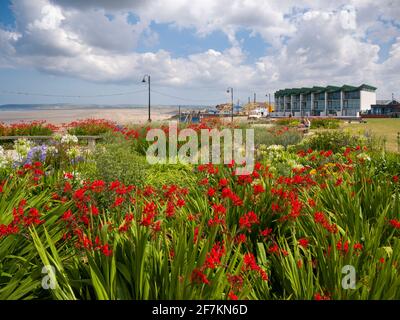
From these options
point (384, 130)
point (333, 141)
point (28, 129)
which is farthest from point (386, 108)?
point (28, 129)

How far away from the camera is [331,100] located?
110 meters

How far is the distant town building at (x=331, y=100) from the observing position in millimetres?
104875

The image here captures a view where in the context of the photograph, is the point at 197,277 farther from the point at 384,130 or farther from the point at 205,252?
the point at 384,130

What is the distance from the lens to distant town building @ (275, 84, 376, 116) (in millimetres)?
104875

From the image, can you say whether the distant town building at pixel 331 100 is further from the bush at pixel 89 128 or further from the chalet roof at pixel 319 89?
the bush at pixel 89 128

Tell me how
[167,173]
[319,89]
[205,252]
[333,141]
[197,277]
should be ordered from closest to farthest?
1. [197,277]
2. [205,252]
3. [167,173]
4. [333,141]
5. [319,89]

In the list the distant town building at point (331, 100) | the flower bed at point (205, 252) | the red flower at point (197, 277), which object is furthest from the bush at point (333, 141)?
the distant town building at point (331, 100)

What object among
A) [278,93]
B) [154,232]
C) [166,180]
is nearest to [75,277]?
[154,232]

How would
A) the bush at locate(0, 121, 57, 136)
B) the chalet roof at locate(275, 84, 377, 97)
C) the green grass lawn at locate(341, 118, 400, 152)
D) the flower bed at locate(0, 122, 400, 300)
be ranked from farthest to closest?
1. the chalet roof at locate(275, 84, 377, 97)
2. the bush at locate(0, 121, 57, 136)
3. the green grass lawn at locate(341, 118, 400, 152)
4. the flower bed at locate(0, 122, 400, 300)

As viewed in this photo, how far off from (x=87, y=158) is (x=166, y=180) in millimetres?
1698

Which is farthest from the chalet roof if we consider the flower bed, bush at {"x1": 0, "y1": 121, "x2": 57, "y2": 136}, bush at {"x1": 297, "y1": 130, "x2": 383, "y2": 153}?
the flower bed

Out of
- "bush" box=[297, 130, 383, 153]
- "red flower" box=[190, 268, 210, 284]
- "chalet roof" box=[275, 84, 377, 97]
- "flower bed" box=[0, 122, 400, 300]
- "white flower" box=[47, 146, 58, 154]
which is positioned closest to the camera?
"red flower" box=[190, 268, 210, 284]

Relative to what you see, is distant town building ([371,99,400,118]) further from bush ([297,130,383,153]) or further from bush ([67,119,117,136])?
bush ([67,119,117,136])
